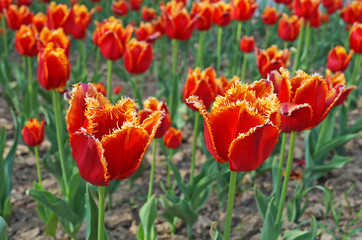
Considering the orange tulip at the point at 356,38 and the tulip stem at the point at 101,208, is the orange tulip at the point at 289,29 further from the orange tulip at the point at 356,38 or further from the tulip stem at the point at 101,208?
the tulip stem at the point at 101,208

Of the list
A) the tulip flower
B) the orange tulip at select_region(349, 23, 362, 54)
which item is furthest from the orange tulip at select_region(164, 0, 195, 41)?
the orange tulip at select_region(349, 23, 362, 54)

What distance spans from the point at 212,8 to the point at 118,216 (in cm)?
176

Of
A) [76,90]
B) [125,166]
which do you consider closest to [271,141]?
[125,166]

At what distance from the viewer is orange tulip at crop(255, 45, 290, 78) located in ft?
7.43

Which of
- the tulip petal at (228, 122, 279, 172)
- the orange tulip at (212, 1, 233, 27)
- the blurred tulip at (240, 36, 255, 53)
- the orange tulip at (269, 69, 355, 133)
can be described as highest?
the orange tulip at (212, 1, 233, 27)

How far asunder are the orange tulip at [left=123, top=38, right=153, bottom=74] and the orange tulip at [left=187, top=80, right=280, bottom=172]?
139 cm

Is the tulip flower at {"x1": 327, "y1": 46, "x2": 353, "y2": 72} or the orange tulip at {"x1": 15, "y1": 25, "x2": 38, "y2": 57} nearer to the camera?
the orange tulip at {"x1": 15, "y1": 25, "x2": 38, "y2": 57}

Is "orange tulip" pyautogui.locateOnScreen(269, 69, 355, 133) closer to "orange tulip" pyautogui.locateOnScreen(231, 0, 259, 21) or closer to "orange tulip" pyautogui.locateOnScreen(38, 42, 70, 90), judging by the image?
"orange tulip" pyautogui.locateOnScreen(38, 42, 70, 90)

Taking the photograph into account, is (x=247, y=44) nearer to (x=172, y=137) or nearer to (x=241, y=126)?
(x=172, y=137)

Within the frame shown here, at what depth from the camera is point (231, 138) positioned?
43.1 inches

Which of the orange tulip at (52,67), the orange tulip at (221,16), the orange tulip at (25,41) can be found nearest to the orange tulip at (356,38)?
the orange tulip at (221,16)

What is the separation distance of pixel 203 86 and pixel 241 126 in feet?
2.86

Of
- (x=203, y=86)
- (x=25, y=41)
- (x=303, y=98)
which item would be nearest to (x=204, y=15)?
(x=25, y=41)

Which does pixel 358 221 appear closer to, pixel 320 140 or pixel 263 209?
pixel 320 140
